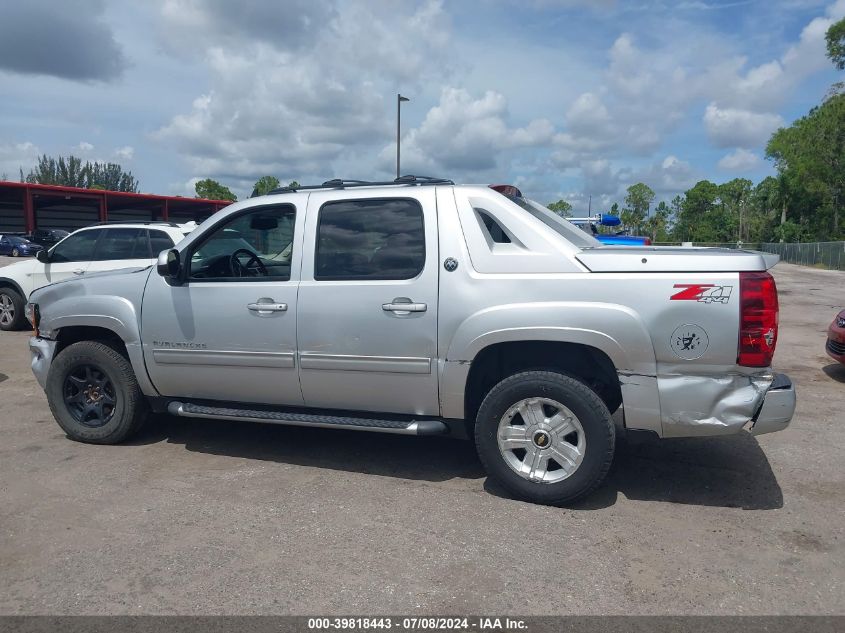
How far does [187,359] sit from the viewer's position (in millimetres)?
4859

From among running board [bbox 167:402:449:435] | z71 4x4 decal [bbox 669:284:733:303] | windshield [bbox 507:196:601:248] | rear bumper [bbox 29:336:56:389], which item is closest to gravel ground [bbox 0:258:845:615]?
running board [bbox 167:402:449:435]

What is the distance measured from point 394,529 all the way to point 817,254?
154 feet

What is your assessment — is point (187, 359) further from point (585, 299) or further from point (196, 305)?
point (585, 299)

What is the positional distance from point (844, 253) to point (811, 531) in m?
41.0

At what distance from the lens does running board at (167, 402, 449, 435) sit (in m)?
4.31

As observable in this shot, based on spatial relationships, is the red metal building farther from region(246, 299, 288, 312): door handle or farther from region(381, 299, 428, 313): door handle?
region(381, 299, 428, 313): door handle

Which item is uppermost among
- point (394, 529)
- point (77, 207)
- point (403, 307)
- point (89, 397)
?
point (77, 207)

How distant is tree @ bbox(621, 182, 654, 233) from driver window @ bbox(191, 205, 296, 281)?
99.0 meters

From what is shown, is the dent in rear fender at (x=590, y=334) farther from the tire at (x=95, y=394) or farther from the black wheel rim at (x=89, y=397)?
the black wheel rim at (x=89, y=397)

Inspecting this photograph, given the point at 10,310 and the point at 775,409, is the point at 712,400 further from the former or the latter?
the point at 10,310

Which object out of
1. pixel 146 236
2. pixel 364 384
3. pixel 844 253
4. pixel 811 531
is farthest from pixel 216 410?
pixel 844 253

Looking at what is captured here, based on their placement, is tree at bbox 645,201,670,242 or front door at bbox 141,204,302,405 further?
tree at bbox 645,201,670,242

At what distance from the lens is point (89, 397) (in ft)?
17.4

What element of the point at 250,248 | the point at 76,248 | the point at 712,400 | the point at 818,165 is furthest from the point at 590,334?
the point at 818,165
